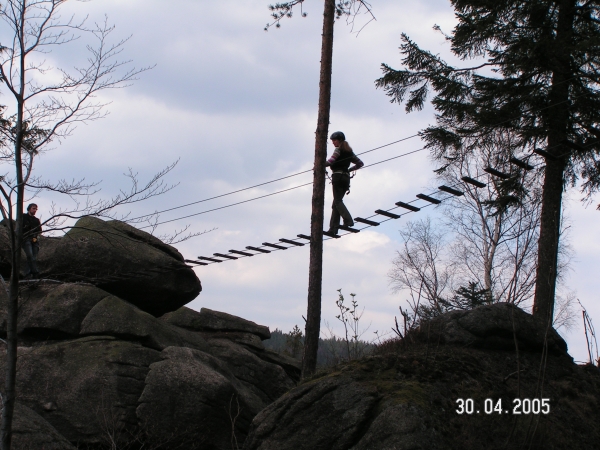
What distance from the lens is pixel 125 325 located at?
44.8ft

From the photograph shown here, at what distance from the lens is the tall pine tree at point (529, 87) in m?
A: 12.2

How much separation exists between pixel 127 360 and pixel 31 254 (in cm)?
331

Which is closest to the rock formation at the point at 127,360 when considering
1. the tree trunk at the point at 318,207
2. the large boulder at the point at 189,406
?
the large boulder at the point at 189,406

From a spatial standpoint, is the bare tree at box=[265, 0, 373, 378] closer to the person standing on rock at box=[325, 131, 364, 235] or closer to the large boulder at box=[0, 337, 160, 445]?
the person standing on rock at box=[325, 131, 364, 235]

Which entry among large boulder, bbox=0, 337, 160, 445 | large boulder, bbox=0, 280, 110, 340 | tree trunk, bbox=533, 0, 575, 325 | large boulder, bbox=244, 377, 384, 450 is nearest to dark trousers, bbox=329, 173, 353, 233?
tree trunk, bbox=533, 0, 575, 325

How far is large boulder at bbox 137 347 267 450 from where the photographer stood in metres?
11.9

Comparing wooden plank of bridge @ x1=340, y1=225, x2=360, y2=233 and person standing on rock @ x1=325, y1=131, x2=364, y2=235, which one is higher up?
person standing on rock @ x1=325, y1=131, x2=364, y2=235

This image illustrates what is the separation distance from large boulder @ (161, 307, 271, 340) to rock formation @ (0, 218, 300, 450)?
3 centimetres

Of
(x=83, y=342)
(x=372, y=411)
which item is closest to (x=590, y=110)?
(x=372, y=411)

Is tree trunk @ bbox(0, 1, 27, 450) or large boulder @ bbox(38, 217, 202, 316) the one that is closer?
tree trunk @ bbox(0, 1, 27, 450)

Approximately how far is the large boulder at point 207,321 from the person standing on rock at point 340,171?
21.1 feet

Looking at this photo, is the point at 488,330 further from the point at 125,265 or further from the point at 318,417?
the point at 125,265

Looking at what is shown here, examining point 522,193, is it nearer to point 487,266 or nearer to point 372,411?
point 372,411

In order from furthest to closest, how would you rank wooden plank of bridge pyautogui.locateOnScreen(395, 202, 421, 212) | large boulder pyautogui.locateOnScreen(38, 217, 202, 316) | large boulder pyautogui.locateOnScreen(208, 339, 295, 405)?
large boulder pyautogui.locateOnScreen(208, 339, 295, 405) → large boulder pyautogui.locateOnScreen(38, 217, 202, 316) → wooden plank of bridge pyautogui.locateOnScreen(395, 202, 421, 212)
